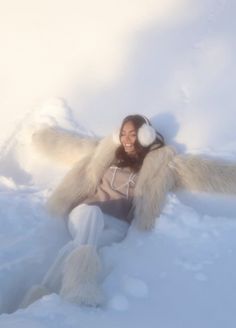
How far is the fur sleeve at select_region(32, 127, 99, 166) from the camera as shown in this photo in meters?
2.80

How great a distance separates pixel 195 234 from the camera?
2176 millimetres

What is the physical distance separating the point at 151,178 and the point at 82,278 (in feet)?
2.59

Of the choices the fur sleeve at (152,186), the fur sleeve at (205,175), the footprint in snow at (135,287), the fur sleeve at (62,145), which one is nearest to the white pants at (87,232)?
the fur sleeve at (152,186)

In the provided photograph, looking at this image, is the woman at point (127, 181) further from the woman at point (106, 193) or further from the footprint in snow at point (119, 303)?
the footprint in snow at point (119, 303)

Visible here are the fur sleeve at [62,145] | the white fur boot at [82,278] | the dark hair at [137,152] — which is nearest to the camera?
the white fur boot at [82,278]

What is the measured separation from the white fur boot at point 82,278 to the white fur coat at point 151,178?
48cm

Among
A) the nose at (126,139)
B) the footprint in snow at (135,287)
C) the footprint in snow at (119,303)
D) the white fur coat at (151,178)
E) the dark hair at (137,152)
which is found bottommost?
the footprint in snow at (135,287)

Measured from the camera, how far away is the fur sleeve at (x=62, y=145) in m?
2.80

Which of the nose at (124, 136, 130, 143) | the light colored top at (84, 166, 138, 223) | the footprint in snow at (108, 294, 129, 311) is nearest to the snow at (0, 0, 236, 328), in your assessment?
→ the footprint in snow at (108, 294, 129, 311)

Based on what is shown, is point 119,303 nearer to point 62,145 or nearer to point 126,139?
point 126,139

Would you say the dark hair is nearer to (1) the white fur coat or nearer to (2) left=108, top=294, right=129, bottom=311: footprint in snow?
(1) the white fur coat

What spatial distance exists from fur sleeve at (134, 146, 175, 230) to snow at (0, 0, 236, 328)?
0.05 m

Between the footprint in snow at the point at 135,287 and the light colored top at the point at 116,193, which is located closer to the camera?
the footprint in snow at the point at 135,287

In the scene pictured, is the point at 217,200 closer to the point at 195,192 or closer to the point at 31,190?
the point at 195,192
